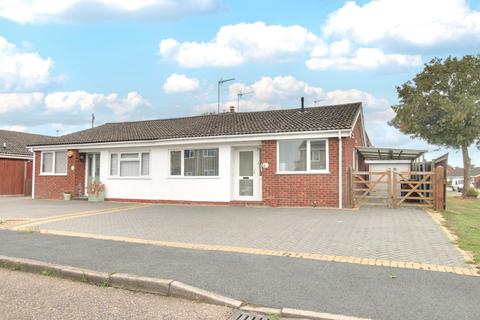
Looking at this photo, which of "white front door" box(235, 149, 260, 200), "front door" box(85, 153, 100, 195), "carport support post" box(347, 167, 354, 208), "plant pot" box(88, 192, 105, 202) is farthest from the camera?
"front door" box(85, 153, 100, 195)

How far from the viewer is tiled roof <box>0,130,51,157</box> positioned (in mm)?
24622

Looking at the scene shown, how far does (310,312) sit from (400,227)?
6.20 meters

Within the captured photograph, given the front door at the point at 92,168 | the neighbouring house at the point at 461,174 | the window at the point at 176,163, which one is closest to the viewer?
the window at the point at 176,163

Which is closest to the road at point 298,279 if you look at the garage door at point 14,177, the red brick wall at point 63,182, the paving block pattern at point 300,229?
the paving block pattern at point 300,229

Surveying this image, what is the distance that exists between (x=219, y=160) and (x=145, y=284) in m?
10.8

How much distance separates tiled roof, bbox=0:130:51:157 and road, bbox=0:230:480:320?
1796cm

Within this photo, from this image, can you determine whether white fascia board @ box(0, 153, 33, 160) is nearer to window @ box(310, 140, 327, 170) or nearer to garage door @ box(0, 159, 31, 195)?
garage door @ box(0, 159, 31, 195)

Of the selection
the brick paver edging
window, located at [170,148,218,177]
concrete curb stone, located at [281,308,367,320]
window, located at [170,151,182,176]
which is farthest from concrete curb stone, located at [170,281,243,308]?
window, located at [170,151,182,176]

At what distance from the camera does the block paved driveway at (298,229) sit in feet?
23.1

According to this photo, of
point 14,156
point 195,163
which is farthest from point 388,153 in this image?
point 14,156

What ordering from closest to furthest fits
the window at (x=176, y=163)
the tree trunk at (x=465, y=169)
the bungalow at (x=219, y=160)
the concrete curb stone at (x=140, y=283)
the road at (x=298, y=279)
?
the road at (x=298, y=279) < the concrete curb stone at (x=140, y=283) < the bungalow at (x=219, y=160) < the window at (x=176, y=163) < the tree trunk at (x=465, y=169)

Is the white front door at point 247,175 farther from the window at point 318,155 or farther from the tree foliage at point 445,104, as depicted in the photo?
the tree foliage at point 445,104

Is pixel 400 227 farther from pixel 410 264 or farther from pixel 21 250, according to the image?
pixel 21 250

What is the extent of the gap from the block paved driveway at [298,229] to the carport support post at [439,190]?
2.68 feet
